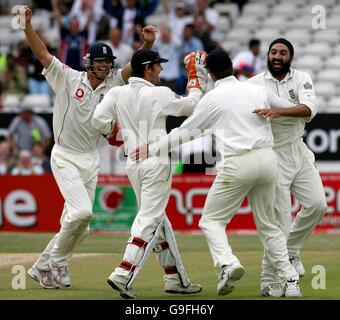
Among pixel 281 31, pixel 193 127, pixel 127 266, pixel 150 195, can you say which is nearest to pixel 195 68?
pixel 193 127

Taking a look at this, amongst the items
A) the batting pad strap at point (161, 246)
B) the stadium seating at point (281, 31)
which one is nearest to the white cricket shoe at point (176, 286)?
the batting pad strap at point (161, 246)

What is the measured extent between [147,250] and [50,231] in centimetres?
684

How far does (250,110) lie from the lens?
945 centimetres

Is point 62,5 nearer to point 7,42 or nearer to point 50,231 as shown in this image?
point 7,42

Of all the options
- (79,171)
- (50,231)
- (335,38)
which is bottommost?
(50,231)

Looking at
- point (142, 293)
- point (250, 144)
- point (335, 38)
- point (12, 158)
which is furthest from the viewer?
point (335, 38)

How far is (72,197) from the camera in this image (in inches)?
416

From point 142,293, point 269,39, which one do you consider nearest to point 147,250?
point 142,293

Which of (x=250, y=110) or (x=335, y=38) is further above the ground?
(x=335, y=38)

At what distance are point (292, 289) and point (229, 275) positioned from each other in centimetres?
65

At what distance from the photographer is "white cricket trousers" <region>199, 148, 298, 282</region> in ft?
30.9

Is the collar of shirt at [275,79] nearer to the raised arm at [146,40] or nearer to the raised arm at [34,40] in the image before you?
the raised arm at [146,40]

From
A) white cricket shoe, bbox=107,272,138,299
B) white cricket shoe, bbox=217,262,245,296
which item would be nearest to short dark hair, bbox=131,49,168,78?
white cricket shoe, bbox=107,272,138,299

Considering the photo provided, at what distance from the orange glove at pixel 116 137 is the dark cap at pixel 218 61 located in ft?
3.79
